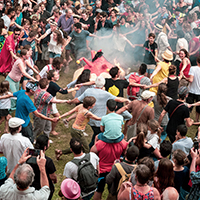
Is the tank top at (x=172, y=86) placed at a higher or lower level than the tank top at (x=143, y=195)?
lower

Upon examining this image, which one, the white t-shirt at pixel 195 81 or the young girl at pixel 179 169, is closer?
the young girl at pixel 179 169

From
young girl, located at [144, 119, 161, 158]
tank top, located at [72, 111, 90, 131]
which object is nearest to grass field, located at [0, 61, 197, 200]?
tank top, located at [72, 111, 90, 131]

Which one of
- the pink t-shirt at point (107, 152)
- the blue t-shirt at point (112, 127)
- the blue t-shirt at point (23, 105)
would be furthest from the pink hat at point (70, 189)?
the blue t-shirt at point (23, 105)

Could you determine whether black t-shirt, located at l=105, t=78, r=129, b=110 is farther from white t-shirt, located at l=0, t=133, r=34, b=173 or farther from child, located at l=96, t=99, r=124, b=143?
white t-shirt, located at l=0, t=133, r=34, b=173

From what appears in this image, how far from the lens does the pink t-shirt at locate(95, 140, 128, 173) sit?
155 inches

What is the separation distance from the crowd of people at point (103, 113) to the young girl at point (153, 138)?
16 mm

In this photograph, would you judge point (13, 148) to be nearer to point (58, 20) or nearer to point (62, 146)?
point (62, 146)

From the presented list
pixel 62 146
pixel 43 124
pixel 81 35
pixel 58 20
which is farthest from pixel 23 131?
pixel 58 20

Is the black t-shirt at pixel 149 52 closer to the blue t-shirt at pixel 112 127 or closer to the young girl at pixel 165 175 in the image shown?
the blue t-shirt at pixel 112 127

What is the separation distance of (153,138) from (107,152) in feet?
2.79

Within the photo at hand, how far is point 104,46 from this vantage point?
959cm

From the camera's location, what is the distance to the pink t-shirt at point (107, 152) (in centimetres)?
394

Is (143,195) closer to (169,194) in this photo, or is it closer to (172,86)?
(169,194)

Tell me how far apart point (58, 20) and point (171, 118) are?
6.38 meters
